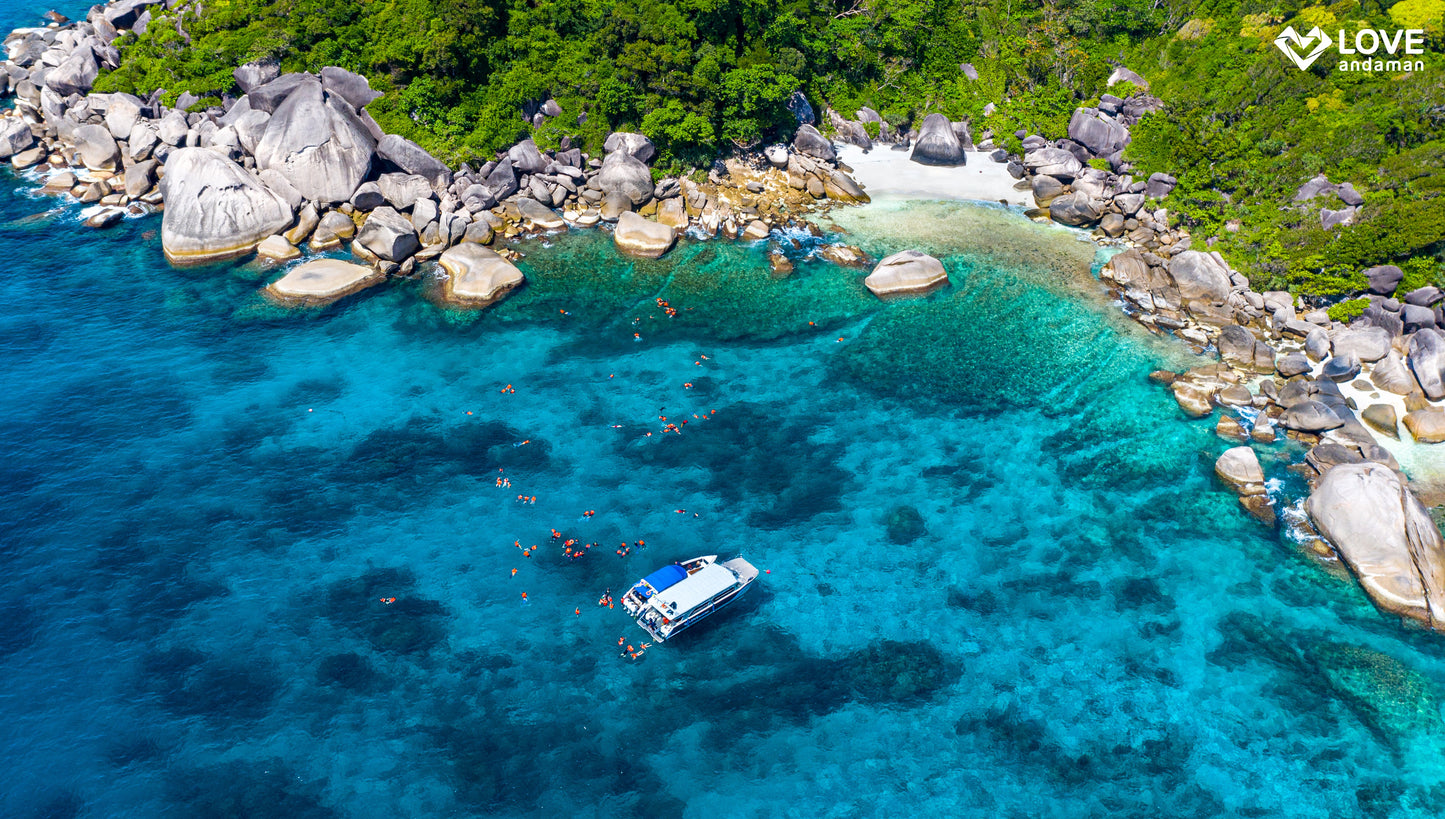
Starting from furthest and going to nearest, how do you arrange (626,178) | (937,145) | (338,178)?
(937,145)
(626,178)
(338,178)

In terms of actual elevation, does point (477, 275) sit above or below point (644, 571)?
above

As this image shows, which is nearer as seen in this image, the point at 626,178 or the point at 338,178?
the point at 338,178

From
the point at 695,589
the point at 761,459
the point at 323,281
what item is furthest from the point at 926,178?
the point at 695,589

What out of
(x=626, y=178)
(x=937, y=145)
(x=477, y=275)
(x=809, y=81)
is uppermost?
(x=809, y=81)

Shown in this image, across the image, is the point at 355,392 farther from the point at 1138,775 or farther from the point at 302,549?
the point at 1138,775

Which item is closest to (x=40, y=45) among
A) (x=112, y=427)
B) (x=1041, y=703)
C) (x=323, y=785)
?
(x=112, y=427)

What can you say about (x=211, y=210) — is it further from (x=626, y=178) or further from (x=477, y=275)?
(x=626, y=178)

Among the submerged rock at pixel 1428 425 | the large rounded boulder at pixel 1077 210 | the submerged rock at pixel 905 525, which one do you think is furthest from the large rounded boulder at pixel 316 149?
the submerged rock at pixel 1428 425
